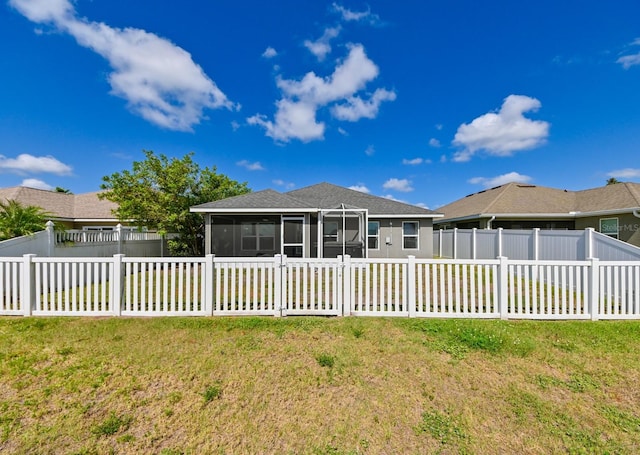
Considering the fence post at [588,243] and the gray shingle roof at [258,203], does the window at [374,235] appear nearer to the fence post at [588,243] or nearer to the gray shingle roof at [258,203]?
the gray shingle roof at [258,203]

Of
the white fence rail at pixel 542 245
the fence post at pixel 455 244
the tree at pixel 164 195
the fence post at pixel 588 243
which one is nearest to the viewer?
the white fence rail at pixel 542 245

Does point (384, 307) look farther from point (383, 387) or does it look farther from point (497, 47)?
point (497, 47)

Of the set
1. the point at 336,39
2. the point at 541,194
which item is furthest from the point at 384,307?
the point at 541,194

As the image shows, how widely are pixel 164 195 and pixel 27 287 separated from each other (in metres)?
8.19

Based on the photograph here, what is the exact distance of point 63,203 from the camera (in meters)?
19.0

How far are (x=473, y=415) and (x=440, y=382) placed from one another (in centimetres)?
52

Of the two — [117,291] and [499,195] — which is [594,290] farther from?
[499,195]

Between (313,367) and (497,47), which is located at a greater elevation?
(497,47)

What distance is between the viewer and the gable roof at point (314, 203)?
10.9 m

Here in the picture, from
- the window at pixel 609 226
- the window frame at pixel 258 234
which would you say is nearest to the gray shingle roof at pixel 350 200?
the window frame at pixel 258 234

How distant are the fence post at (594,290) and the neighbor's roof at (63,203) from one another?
21.6 m

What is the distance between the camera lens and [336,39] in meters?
13.2

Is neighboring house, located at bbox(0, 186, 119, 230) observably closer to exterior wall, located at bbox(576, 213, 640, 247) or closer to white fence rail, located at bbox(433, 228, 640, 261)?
white fence rail, located at bbox(433, 228, 640, 261)

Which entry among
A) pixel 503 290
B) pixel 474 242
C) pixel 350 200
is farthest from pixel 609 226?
pixel 503 290
